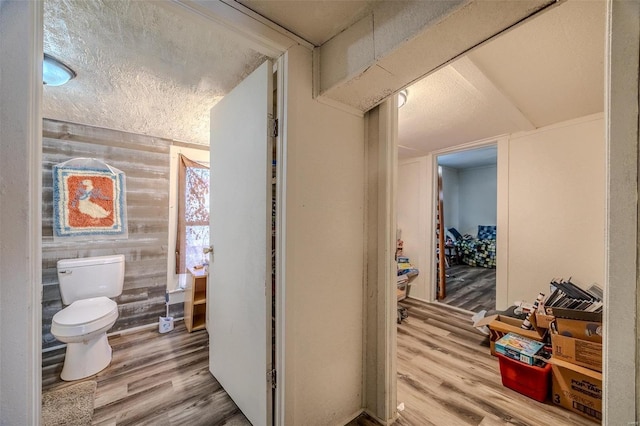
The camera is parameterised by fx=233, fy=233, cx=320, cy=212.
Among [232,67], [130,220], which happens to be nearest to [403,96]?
[232,67]

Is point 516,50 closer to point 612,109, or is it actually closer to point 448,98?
point 448,98

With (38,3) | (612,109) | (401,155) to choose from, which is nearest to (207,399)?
(38,3)

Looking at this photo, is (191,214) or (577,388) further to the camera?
(191,214)

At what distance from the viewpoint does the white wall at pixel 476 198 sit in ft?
18.5

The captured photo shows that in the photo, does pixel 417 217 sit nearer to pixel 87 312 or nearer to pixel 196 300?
pixel 196 300

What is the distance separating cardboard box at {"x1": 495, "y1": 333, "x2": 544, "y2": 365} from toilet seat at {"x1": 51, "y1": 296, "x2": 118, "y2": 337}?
3010mm

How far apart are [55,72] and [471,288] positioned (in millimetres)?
5206

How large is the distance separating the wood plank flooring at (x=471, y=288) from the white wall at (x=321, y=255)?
97.0 inches

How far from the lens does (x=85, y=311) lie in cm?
184

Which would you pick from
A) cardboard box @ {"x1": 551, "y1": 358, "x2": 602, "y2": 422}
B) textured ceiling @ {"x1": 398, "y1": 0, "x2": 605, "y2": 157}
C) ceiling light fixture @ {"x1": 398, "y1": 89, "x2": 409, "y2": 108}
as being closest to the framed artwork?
ceiling light fixture @ {"x1": 398, "y1": 89, "x2": 409, "y2": 108}

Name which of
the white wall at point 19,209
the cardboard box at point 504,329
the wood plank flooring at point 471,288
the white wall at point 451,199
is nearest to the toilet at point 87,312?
the white wall at point 19,209

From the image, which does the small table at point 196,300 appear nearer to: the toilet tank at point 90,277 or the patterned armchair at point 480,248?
the toilet tank at point 90,277

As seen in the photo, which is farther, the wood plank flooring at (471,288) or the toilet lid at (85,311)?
the wood plank flooring at (471,288)

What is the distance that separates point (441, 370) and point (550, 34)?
7.45 feet
